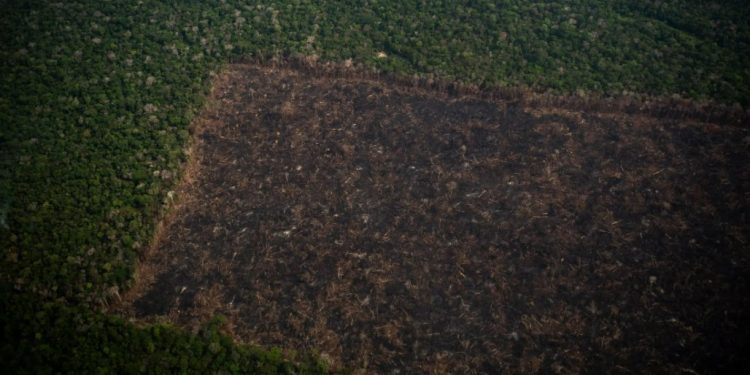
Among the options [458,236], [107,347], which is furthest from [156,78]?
[458,236]

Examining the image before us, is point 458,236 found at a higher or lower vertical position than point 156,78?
lower

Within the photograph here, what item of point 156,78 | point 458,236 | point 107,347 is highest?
point 156,78

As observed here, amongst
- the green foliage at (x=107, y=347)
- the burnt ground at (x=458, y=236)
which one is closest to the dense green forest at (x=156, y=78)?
the green foliage at (x=107, y=347)

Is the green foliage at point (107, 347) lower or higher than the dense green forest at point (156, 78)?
lower

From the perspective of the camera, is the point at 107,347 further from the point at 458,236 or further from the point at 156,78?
the point at 156,78

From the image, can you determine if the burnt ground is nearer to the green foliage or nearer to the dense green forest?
the green foliage

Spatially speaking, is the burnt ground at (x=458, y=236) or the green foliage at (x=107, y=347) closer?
the green foliage at (x=107, y=347)

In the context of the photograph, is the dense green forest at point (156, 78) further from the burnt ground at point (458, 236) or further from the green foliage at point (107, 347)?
the burnt ground at point (458, 236)
